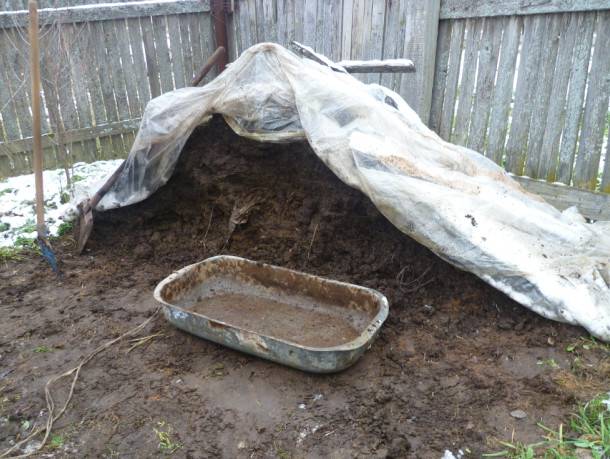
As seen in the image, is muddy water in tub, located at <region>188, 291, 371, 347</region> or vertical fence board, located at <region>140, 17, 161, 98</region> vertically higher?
vertical fence board, located at <region>140, 17, 161, 98</region>

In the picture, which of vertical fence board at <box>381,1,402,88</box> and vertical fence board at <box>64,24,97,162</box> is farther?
vertical fence board at <box>64,24,97,162</box>

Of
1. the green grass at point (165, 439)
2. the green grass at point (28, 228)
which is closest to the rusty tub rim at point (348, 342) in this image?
the green grass at point (165, 439)

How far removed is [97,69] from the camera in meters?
5.41

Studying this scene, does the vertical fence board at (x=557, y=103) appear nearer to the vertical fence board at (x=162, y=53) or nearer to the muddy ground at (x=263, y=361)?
the muddy ground at (x=263, y=361)

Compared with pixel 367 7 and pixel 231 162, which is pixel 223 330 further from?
pixel 367 7

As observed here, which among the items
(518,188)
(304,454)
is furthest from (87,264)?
(518,188)

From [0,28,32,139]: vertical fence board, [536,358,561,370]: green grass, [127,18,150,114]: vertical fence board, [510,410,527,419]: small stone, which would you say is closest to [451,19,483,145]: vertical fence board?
[536,358,561,370]: green grass

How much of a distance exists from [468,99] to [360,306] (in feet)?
8.00

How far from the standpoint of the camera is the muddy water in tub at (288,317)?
→ 8.59 feet

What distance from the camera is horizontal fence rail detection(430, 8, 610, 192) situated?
345cm

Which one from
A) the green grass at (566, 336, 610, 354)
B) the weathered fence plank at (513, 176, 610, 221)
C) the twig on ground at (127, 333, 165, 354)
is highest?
the weathered fence plank at (513, 176, 610, 221)

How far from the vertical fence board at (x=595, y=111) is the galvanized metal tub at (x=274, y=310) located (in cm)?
220

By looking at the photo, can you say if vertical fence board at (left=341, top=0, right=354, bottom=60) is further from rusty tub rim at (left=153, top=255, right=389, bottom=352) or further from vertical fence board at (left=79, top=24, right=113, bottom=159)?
rusty tub rim at (left=153, top=255, right=389, bottom=352)

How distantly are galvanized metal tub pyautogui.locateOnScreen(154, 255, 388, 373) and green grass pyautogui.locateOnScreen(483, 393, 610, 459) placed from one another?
74 centimetres
